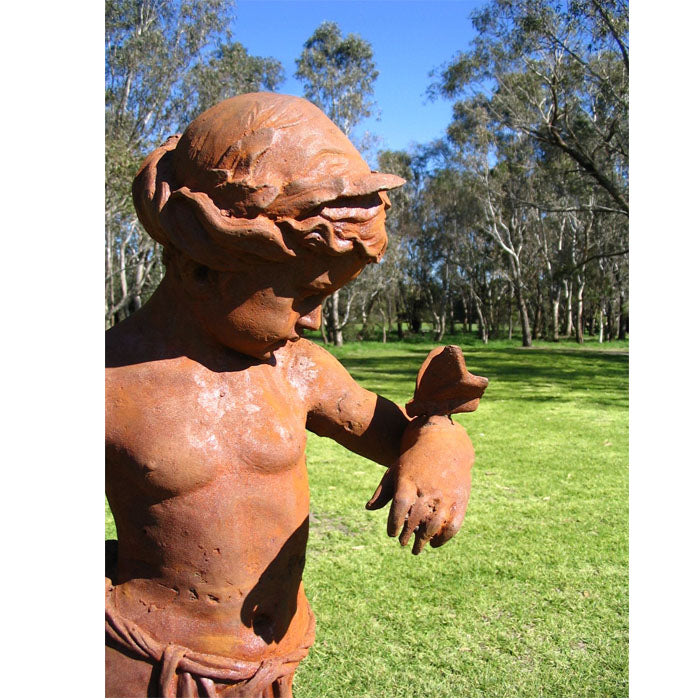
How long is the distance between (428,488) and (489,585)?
2956 millimetres

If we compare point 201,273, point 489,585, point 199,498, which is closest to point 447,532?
point 199,498

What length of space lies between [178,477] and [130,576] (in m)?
0.28

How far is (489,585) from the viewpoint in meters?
3.98

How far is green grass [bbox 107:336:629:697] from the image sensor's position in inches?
122

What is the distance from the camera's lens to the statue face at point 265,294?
4.30 feet

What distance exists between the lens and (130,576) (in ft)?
4.64

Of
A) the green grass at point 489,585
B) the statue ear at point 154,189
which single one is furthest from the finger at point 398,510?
the green grass at point 489,585

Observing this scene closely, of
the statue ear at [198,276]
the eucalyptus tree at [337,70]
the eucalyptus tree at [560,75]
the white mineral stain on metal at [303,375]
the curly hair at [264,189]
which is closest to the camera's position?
the curly hair at [264,189]

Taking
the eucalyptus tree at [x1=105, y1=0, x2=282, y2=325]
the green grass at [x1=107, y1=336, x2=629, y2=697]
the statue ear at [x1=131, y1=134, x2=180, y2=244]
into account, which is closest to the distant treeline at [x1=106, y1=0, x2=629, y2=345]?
the eucalyptus tree at [x1=105, y1=0, x2=282, y2=325]

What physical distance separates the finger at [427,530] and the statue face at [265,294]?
463 mm

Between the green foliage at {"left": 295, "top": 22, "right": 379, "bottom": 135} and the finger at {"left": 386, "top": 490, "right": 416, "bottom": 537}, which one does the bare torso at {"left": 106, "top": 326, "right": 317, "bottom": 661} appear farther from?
the green foliage at {"left": 295, "top": 22, "right": 379, "bottom": 135}

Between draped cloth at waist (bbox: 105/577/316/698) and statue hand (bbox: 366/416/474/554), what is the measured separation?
442mm

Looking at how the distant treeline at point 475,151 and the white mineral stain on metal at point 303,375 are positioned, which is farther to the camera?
the distant treeline at point 475,151

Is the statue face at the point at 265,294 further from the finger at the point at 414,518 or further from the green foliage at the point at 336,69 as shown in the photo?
the green foliage at the point at 336,69
